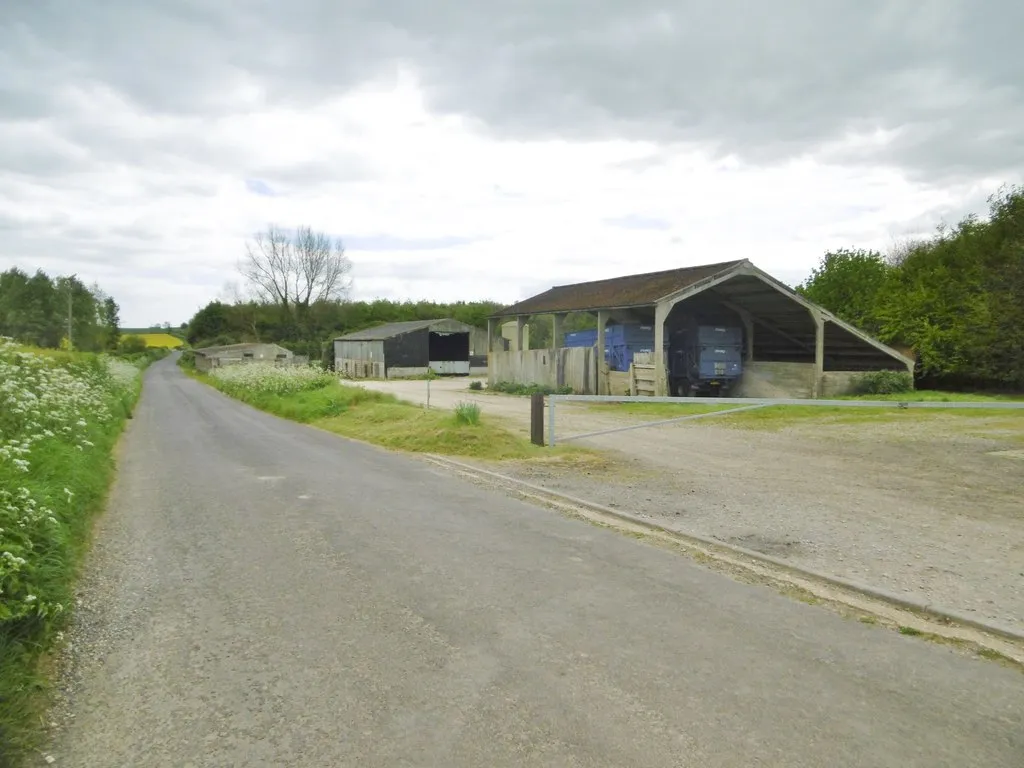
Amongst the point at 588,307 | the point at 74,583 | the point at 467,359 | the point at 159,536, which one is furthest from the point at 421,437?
the point at 467,359

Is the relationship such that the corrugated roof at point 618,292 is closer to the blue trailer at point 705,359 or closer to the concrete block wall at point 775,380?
the blue trailer at point 705,359

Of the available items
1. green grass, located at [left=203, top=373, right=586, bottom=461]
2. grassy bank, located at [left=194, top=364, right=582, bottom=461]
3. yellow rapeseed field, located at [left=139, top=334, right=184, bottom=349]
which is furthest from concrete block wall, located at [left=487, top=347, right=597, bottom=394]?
yellow rapeseed field, located at [left=139, top=334, right=184, bottom=349]

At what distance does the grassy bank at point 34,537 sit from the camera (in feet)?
12.0

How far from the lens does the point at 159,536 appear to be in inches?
291

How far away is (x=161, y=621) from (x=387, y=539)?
A: 2.38 meters

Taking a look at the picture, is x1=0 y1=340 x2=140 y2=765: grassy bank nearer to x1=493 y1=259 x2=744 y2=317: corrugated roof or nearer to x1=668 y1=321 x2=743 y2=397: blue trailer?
x1=493 y1=259 x2=744 y2=317: corrugated roof

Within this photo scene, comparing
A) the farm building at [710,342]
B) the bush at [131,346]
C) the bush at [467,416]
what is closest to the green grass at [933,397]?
the farm building at [710,342]

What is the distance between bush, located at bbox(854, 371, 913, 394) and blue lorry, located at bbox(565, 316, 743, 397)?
14.1 ft

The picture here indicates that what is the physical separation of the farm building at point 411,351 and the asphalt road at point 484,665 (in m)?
43.6

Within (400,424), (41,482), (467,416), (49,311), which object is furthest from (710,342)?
(49,311)

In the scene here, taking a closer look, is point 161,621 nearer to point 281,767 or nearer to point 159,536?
point 281,767

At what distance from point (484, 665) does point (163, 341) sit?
5807 inches

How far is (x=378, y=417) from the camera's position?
18781mm

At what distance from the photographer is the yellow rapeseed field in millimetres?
129375
